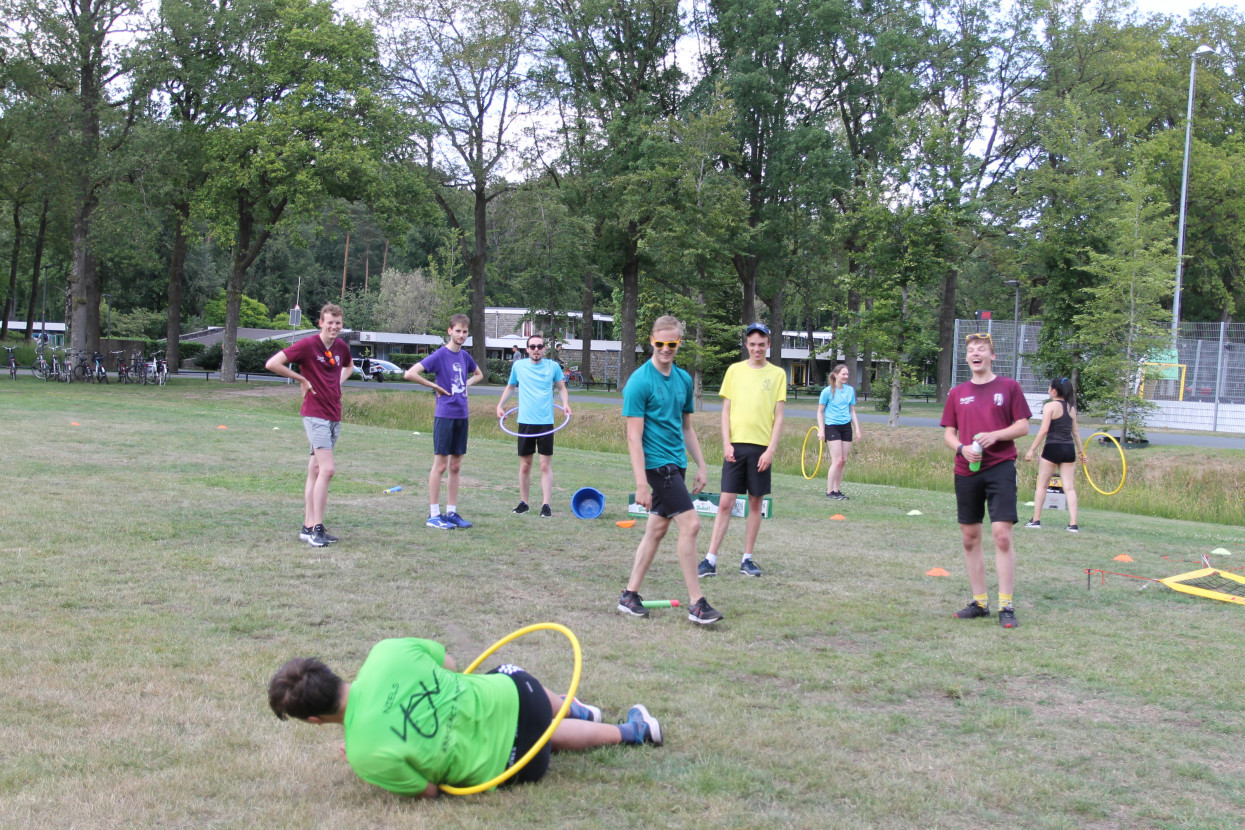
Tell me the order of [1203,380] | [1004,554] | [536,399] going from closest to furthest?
[1004,554] < [536,399] < [1203,380]

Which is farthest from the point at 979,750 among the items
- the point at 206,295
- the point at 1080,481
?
the point at 206,295

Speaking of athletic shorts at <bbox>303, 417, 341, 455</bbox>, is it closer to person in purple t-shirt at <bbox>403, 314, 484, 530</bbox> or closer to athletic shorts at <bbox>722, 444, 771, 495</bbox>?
person in purple t-shirt at <bbox>403, 314, 484, 530</bbox>

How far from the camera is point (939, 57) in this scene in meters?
40.3

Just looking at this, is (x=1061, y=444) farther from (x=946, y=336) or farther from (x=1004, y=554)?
(x=946, y=336)

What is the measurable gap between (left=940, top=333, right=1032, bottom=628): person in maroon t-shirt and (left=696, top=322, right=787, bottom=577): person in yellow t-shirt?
1527 mm

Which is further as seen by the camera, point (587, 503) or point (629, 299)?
point (629, 299)

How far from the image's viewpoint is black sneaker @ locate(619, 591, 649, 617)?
6266 mm

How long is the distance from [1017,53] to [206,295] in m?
56.9

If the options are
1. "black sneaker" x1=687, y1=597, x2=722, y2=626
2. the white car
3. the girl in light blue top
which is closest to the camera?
"black sneaker" x1=687, y1=597, x2=722, y2=626

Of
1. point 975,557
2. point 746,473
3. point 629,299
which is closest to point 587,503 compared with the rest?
point 746,473

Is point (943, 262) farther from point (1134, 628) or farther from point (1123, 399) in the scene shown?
point (1134, 628)

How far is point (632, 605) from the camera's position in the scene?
6270mm

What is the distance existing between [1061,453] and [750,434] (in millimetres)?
5331

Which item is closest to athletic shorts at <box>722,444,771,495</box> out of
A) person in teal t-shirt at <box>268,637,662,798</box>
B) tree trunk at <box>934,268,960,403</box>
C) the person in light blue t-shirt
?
the person in light blue t-shirt
